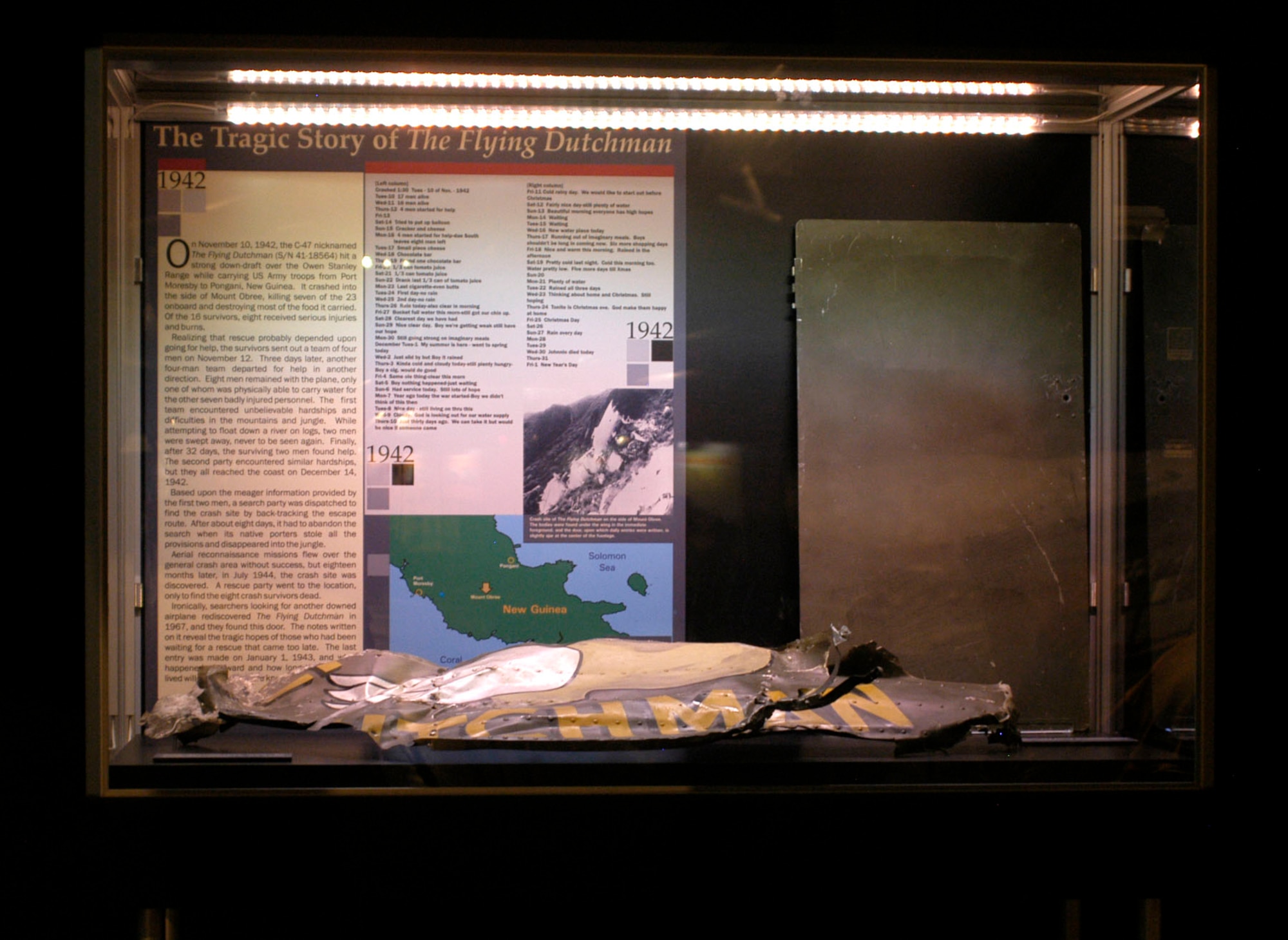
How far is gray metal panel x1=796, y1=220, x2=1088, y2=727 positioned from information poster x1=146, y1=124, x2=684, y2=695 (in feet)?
1.16

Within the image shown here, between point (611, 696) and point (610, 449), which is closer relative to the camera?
point (611, 696)

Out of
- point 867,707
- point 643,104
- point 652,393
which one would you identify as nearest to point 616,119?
point 643,104

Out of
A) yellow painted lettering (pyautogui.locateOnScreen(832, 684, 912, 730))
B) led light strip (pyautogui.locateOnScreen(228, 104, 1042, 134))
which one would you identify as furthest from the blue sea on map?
led light strip (pyautogui.locateOnScreen(228, 104, 1042, 134))

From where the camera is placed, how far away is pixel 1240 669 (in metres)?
1.38

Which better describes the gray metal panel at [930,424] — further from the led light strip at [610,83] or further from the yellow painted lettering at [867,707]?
the led light strip at [610,83]

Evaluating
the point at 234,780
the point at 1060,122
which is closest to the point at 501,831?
the point at 234,780

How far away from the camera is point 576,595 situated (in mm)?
1946

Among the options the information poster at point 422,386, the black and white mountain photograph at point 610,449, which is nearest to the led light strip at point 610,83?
the information poster at point 422,386

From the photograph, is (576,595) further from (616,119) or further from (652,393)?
(616,119)

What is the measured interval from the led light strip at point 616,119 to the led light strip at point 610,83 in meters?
0.10

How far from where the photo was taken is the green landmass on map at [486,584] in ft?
6.29

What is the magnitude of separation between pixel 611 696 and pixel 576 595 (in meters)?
0.39

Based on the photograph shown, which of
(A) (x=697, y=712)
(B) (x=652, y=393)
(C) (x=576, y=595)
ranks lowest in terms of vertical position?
(A) (x=697, y=712)

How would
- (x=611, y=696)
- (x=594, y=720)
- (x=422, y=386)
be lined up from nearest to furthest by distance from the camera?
1. (x=594, y=720)
2. (x=611, y=696)
3. (x=422, y=386)
